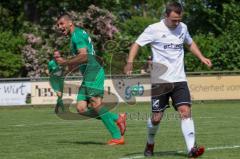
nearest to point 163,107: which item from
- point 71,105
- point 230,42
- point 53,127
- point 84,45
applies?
point 84,45

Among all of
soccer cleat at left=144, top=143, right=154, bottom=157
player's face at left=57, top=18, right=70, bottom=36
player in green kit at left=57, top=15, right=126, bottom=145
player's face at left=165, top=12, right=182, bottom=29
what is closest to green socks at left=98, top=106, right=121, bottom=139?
player in green kit at left=57, top=15, right=126, bottom=145

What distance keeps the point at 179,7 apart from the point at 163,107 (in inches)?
54.2

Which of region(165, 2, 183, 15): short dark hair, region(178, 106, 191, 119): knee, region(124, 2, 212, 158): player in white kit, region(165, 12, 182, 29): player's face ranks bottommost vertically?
region(178, 106, 191, 119): knee

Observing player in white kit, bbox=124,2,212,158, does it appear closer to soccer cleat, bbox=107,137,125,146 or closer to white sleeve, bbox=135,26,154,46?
white sleeve, bbox=135,26,154,46

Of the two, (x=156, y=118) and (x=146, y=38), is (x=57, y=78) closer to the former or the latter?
(x=156, y=118)

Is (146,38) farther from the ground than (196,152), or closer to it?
farther from the ground

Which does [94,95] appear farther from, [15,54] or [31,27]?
[31,27]

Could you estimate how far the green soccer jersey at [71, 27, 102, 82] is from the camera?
1102 centimetres

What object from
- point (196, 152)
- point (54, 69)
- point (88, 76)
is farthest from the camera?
point (54, 69)

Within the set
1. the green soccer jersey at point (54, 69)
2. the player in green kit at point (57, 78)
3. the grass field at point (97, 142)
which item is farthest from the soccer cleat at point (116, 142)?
the green soccer jersey at point (54, 69)

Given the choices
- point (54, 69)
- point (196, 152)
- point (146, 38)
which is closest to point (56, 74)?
point (54, 69)

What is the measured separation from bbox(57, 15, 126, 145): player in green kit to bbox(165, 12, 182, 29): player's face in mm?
2075

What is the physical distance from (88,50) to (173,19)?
7.64ft

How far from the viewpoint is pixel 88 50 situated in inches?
437
